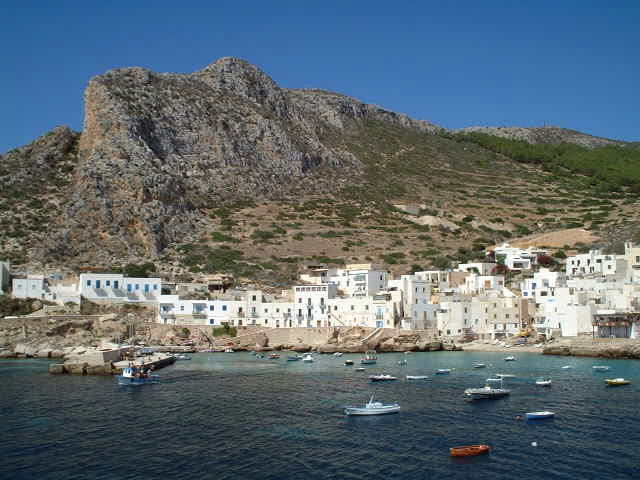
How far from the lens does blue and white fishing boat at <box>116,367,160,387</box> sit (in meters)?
45.3

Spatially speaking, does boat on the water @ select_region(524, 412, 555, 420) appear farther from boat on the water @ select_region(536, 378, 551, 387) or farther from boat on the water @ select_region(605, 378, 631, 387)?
boat on the water @ select_region(605, 378, 631, 387)

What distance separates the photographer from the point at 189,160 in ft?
387

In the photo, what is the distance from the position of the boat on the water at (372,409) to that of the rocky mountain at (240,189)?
179ft

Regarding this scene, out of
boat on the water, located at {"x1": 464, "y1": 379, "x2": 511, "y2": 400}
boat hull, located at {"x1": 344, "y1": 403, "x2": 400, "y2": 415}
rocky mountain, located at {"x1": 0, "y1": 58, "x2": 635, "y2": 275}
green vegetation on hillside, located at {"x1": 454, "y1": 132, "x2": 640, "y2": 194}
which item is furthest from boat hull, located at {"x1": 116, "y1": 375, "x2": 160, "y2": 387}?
green vegetation on hillside, located at {"x1": 454, "y1": 132, "x2": 640, "y2": 194}

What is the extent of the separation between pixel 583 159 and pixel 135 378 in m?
140

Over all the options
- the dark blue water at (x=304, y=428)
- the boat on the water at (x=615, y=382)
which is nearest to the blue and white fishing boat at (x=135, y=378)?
the dark blue water at (x=304, y=428)

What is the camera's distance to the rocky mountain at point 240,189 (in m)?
→ 93.4

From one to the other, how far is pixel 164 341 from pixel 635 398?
150ft

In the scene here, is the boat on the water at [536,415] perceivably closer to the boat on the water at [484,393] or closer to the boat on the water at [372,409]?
the boat on the water at [484,393]

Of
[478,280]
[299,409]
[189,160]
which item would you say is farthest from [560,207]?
[299,409]

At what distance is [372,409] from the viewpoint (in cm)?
3494

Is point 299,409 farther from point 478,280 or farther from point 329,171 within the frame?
point 329,171

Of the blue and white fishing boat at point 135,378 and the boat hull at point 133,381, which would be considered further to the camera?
the blue and white fishing boat at point 135,378

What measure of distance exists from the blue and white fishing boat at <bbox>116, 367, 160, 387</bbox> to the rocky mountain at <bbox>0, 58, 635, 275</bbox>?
40.9m
